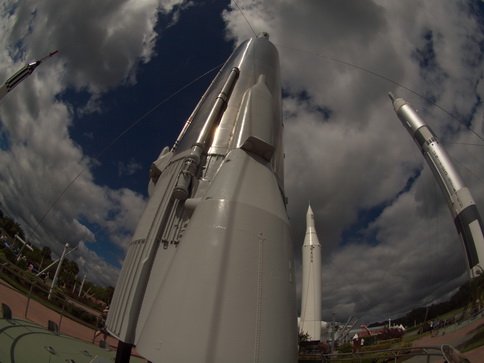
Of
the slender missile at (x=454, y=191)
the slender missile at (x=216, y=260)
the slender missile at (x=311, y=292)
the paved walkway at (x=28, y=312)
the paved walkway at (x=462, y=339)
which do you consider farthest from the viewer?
the slender missile at (x=311, y=292)

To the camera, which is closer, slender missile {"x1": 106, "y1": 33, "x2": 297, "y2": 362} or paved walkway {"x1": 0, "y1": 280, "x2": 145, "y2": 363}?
slender missile {"x1": 106, "y1": 33, "x2": 297, "y2": 362}

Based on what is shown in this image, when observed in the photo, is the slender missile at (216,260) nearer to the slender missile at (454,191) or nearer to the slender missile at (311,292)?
the slender missile at (311,292)

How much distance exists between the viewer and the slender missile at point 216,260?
283cm

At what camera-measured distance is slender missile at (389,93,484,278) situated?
15.0 m

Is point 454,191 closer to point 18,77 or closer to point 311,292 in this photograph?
point 311,292

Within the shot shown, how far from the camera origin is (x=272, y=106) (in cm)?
532

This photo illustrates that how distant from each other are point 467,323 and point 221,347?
18736 millimetres

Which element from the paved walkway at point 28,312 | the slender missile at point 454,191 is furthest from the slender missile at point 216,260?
the slender missile at point 454,191

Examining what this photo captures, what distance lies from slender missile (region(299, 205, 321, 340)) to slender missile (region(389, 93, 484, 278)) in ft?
29.7

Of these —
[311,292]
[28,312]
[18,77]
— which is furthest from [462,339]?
[18,77]

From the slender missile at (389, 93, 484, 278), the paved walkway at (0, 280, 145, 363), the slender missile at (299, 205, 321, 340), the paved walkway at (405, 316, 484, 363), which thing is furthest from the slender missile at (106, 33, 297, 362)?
the slender missile at (389, 93, 484, 278)

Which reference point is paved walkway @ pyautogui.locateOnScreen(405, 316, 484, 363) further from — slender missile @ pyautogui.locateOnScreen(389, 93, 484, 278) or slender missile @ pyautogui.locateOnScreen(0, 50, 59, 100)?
slender missile @ pyautogui.locateOnScreen(0, 50, 59, 100)

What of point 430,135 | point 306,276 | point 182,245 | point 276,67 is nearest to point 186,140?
point 182,245

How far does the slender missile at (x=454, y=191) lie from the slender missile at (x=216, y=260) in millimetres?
16426
